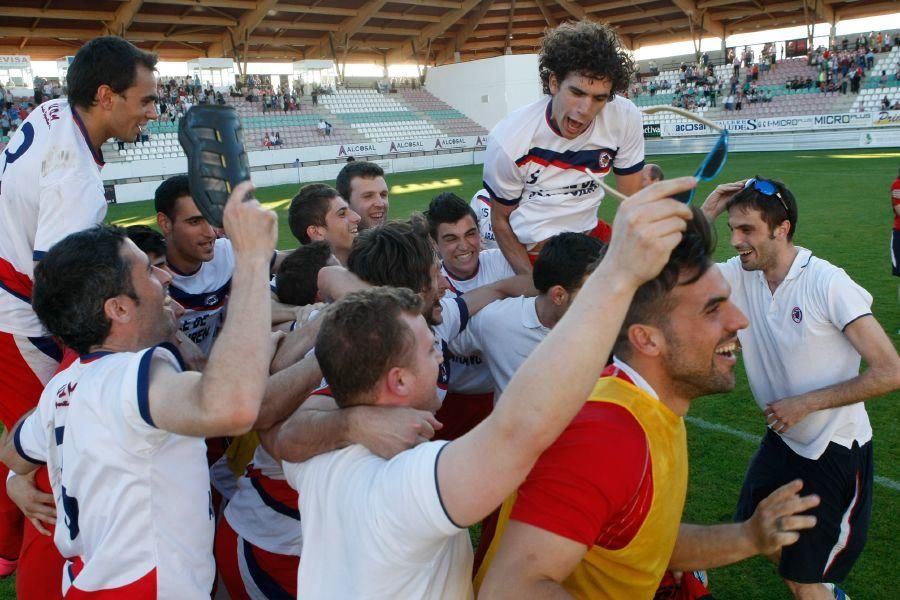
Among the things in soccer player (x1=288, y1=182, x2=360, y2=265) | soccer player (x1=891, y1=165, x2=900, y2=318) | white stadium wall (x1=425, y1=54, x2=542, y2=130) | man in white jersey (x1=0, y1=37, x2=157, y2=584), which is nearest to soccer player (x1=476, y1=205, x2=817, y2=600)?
man in white jersey (x1=0, y1=37, x2=157, y2=584)

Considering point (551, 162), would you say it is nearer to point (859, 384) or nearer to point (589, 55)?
point (589, 55)

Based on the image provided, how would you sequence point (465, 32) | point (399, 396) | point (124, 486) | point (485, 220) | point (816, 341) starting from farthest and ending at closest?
point (465, 32) → point (485, 220) → point (816, 341) → point (124, 486) → point (399, 396)

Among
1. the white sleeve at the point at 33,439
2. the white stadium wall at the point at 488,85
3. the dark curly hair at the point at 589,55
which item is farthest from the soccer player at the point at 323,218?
the white stadium wall at the point at 488,85

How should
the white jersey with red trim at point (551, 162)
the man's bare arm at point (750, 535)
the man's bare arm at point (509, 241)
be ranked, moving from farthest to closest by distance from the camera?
1. the man's bare arm at point (509, 241)
2. the white jersey with red trim at point (551, 162)
3. the man's bare arm at point (750, 535)

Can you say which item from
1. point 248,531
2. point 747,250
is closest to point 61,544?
point 248,531

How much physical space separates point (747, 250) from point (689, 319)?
1.79 metres

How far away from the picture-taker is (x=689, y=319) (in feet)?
7.40

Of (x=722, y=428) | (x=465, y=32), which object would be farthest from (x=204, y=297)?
(x=465, y=32)

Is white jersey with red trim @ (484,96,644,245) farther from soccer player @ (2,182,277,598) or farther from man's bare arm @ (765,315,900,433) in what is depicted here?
soccer player @ (2,182,277,598)

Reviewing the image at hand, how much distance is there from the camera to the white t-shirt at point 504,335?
3877mm

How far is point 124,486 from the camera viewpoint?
2281mm

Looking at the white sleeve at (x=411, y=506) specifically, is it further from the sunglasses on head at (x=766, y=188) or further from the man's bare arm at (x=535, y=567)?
the sunglasses on head at (x=766, y=188)

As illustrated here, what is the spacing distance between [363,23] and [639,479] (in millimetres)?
47032

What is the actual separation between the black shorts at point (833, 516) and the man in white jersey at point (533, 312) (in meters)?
1.49
